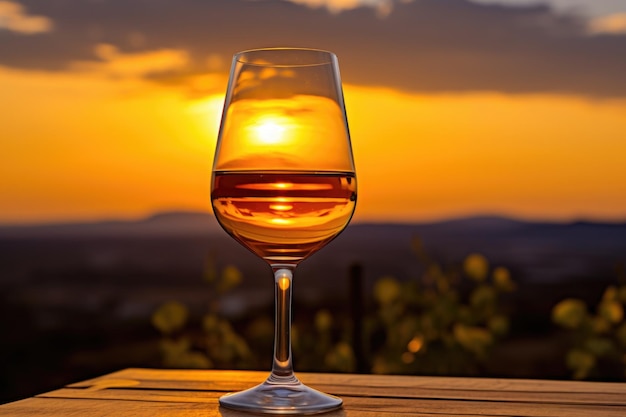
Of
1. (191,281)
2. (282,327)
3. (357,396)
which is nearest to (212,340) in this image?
(191,281)

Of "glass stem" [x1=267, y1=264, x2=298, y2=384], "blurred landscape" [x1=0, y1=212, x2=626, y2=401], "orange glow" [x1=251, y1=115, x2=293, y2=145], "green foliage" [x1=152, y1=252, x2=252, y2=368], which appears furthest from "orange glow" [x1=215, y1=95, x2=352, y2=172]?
"blurred landscape" [x1=0, y1=212, x2=626, y2=401]

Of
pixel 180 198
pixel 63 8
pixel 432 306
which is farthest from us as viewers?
pixel 63 8

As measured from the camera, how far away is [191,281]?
4.23 meters

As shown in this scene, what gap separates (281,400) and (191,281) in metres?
3.17

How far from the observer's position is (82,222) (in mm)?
5109

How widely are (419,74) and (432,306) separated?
164 centimetres

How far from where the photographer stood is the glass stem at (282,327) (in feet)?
3.74

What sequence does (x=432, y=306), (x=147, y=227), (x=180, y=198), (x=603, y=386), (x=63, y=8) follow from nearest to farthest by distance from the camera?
1. (x=603, y=386)
2. (x=432, y=306)
3. (x=180, y=198)
4. (x=63, y=8)
5. (x=147, y=227)

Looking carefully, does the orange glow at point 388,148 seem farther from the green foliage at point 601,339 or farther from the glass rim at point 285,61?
the glass rim at point 285,61

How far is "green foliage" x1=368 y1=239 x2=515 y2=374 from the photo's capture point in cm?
336

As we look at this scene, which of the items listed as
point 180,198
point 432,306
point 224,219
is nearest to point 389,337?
point 432,306

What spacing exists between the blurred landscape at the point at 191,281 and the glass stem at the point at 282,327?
2.53 m

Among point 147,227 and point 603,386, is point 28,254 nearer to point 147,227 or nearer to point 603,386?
point 147,227

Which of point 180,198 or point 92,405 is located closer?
point 92,405
